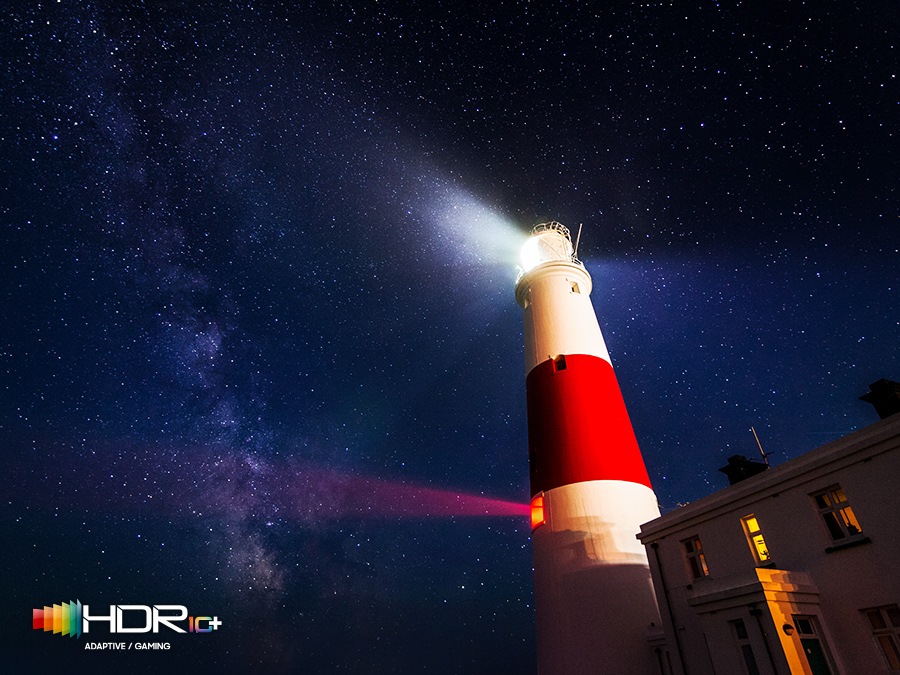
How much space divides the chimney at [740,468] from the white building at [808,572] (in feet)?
4.98

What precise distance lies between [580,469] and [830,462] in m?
7.17

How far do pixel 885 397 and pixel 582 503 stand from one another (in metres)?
8.06

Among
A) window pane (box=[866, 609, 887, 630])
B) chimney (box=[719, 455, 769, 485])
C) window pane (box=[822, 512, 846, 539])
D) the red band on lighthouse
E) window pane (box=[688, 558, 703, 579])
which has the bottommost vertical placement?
window pane (box=[866, 609, 887, 630])

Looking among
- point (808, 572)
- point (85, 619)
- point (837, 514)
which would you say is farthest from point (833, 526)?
point (85, 619)

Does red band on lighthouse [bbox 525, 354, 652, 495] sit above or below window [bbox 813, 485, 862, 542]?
above

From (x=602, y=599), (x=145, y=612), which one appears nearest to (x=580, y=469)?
(x=602, y=599)

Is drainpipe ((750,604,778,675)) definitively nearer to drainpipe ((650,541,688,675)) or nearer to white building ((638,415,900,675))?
white building ((638,415,900,675))

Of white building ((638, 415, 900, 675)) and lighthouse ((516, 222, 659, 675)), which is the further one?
lighthouse ((516, 222, 659, 675))

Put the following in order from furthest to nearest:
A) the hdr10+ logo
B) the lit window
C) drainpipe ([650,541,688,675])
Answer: the hdr10+ logo < drainpipe ([650,541,688,675]) < the lit window

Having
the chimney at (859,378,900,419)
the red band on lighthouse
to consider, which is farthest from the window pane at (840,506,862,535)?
the red band on lighthouse

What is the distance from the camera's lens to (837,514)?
33.3 ft

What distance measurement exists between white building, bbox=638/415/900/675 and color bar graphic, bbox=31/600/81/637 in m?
27.2

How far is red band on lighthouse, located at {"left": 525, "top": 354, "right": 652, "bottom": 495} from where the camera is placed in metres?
16.4

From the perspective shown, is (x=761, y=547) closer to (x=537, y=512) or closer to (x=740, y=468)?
(x=740, y=468)
